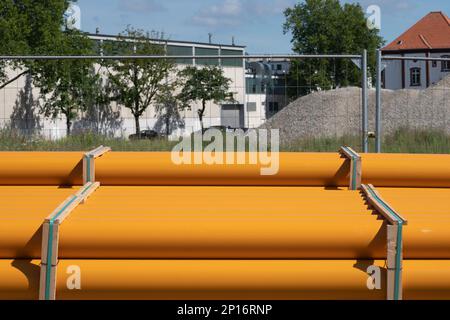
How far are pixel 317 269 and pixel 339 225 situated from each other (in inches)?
13.7

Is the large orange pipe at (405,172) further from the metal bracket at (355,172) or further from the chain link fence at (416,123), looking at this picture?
the chain link fence at (416,123)

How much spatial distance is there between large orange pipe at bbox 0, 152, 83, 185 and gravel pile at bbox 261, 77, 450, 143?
359cm

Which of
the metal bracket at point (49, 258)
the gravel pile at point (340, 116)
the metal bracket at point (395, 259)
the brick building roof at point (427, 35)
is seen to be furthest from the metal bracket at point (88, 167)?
the brick building roof at point (427, 35)

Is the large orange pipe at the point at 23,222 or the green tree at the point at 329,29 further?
the green tree at the point at 329,29

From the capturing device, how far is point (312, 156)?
243 inches

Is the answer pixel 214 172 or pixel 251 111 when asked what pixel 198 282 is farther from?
pixel 251 111

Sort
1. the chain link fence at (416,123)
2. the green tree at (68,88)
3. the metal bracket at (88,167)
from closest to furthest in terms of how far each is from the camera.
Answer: the metal bracket at (88,167)
the chain link fence at (416,123)
the green tree at (68,88)

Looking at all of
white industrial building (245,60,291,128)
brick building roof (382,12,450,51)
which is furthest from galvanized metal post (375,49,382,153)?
brick building roof (382,12,450,51)

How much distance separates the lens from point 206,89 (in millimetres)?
9680

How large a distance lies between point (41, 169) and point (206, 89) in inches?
159

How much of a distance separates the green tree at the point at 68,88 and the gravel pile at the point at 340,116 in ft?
8.19

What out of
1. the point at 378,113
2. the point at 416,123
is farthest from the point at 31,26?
the point at 378,113

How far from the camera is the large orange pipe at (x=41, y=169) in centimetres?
600

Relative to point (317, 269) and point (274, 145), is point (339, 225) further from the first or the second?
point (274, 145)
